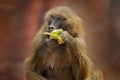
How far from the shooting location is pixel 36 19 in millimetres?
6570

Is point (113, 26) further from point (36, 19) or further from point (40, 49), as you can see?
point (40, 49)

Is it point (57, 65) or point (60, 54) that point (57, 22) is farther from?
point (57, 65)

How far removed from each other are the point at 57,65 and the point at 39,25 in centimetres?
193

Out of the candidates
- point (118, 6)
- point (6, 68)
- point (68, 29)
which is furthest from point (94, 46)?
point (68, 29)

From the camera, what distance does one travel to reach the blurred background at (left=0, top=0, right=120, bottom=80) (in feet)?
21.4

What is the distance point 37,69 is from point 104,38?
2185mm

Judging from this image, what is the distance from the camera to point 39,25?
6.57 m

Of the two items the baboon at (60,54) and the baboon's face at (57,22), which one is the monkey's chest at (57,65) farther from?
the baboon's face at (57,22)

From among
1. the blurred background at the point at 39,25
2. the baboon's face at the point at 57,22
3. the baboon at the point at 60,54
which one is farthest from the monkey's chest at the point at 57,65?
the blurred background at the point at 39,25

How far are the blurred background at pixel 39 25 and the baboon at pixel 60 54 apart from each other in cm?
174

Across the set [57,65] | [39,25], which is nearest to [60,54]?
[57,65]

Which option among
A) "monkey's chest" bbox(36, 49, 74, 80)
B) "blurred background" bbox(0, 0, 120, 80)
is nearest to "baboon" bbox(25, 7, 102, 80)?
"monkey's chest" bbox(36, 49, 74, 80)

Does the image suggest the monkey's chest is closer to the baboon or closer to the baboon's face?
the baboon

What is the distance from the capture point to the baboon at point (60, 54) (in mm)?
4652
